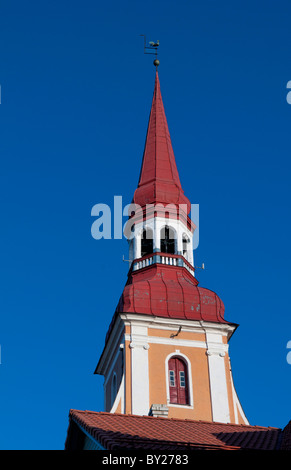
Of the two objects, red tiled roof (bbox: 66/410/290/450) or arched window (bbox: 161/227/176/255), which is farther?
arched window (bbox: 161/227/176/255)

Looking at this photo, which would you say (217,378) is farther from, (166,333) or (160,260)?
(160,260)

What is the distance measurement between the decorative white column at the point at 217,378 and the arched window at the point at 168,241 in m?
5.13

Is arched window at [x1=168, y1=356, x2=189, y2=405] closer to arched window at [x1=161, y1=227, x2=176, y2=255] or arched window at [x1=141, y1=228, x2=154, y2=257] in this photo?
arched window at [x1=161, y1=227, x2=176, y2=255]

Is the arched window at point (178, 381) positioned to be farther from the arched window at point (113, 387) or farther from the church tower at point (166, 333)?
the arched window at point (113, 387)

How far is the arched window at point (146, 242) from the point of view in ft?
121

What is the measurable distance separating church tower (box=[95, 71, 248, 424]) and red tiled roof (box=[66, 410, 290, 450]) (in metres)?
8.08

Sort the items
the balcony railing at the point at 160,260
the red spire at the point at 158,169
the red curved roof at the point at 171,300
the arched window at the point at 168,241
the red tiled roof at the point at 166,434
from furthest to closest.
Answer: the red spire at the point at 158,169 → the arched window at the point at 168,241 → the balcony railing at the point at 160,260 → the red curved roof at the point at 171,300 → the red tiled roof at the point at 166,434

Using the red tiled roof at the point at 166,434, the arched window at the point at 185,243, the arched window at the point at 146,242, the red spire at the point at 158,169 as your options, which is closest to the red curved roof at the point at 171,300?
the arched window at the point at 146,242

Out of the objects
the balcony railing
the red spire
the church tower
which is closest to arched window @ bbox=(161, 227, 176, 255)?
the church tower

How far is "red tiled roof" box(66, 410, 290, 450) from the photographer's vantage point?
1775 centimetres

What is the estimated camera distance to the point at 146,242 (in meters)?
37.2

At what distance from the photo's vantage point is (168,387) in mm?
31438
